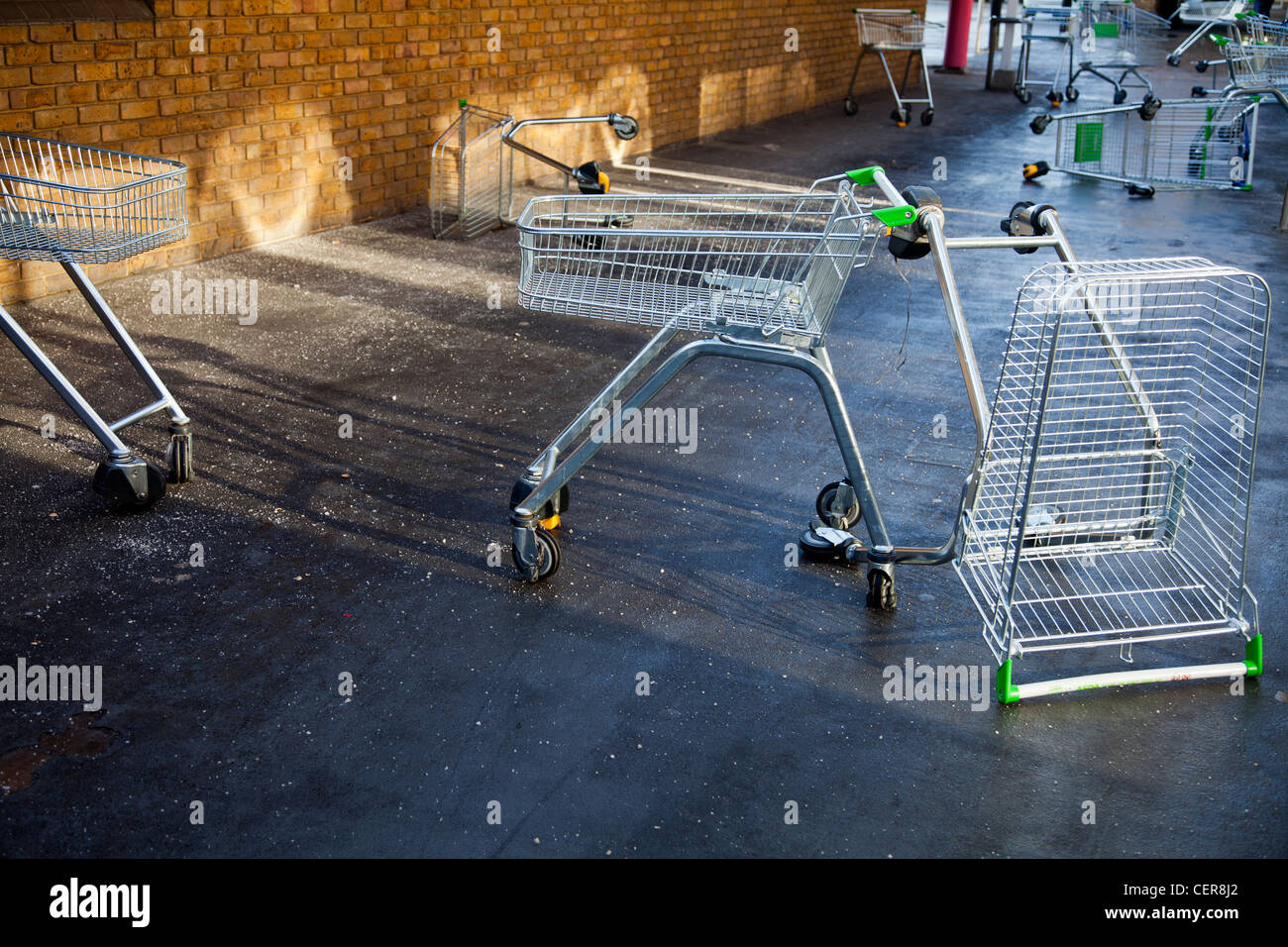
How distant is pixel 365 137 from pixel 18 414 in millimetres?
3786

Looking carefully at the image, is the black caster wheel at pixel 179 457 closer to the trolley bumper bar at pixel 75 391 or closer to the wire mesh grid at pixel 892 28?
the trolley bumper bar at pixel 75 391

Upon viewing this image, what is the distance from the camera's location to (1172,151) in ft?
35.0

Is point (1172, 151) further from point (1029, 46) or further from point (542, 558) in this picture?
point (542, 558)

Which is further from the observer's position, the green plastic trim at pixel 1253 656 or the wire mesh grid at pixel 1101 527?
the green plastic trim at pixel 1253 656

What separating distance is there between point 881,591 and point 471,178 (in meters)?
5.60

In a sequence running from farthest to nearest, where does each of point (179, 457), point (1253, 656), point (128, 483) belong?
point (179, 457) → point (128, 483) → point (1253, 656)

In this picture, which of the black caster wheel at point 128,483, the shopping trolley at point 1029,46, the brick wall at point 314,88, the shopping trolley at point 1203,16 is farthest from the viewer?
the shopping trolley at point 1029,46

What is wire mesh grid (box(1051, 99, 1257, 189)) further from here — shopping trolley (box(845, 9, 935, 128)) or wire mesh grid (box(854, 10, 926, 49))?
wire mesh grid (box(854, 10, 926, 49))

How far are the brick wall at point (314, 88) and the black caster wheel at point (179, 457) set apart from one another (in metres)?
2.43

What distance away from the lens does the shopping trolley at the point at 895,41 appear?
1353cm

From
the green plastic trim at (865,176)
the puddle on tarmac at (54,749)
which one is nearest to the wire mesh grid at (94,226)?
the puddle on tarmac at (54,749)

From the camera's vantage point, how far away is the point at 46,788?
2.81 metres

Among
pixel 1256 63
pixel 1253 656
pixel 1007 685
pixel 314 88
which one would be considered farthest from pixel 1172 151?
pixel 1007 685

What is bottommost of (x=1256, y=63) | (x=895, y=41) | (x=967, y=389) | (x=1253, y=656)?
(x=1253, y=656)
